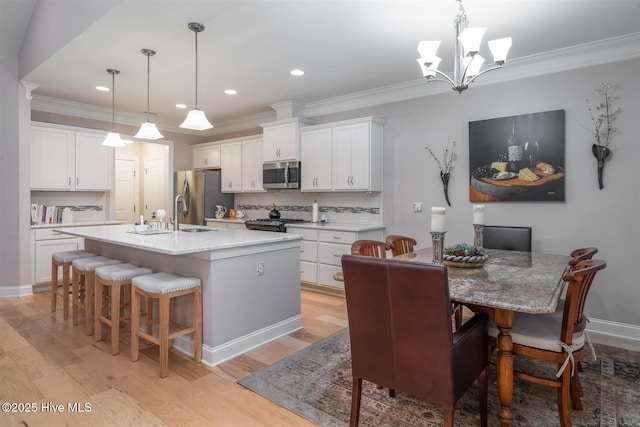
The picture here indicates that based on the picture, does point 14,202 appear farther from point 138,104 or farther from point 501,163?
point 501,163

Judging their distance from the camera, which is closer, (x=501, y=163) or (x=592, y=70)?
(x=592, y=70)

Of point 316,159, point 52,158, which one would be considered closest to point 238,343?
point 316,159

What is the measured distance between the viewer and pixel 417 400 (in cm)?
222

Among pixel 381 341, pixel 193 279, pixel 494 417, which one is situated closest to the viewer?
pixel 381 341

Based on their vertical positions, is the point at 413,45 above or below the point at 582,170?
above

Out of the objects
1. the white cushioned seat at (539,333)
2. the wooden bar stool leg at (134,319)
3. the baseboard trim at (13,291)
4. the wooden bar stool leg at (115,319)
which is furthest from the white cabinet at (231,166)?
the white cushioned seat at (539,333)

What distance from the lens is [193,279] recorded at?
8.91 ft

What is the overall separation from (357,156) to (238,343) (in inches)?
106

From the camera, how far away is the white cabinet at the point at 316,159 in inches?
194

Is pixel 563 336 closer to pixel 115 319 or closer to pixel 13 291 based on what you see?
pixel 115 319

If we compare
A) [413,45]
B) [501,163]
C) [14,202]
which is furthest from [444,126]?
[14,202]

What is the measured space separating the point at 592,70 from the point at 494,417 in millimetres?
3152

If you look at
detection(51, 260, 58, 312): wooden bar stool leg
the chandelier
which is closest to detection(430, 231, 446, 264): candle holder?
the chandelier

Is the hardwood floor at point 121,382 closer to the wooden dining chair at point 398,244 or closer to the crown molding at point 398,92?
the wooden dining chair at point 398,244
